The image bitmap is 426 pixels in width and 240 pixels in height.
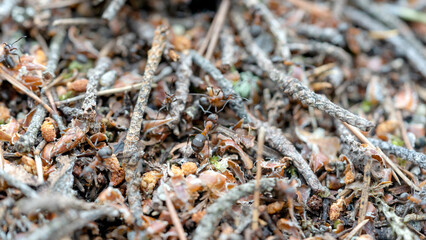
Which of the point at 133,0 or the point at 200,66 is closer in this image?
the point at 200,66

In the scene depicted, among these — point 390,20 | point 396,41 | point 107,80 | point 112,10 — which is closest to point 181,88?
point 107,80

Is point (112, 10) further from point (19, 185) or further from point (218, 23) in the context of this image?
point (19, 185)

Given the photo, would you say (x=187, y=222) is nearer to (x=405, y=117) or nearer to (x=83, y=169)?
(x=83, y=169)

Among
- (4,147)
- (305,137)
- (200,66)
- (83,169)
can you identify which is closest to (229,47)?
(200,66)

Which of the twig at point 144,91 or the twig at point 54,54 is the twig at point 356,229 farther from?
the twig at point 54,54

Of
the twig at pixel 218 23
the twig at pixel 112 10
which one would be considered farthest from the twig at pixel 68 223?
the twig at pixel 112 10

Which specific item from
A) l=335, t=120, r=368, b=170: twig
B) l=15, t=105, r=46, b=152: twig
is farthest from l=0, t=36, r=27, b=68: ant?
l=335, t=120, r=368, b=170: twig

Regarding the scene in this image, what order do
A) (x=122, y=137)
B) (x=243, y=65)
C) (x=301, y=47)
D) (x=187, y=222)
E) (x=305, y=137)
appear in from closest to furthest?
1. (x=187, y=222)
2. (x=122, y=137)
3. (x=305, y=137)
4. (x=243, y=65)
5. (x=301, y=47)
